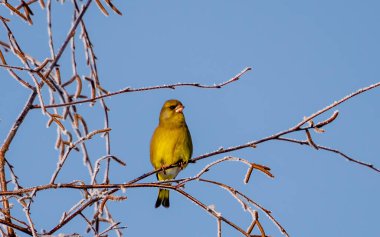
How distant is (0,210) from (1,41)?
3.27 feet

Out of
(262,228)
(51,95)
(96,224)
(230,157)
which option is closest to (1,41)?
(51,95)

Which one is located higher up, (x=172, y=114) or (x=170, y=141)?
(x=172, y=114)

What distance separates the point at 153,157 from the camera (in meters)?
5.63

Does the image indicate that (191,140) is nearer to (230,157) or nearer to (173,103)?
(173,103)

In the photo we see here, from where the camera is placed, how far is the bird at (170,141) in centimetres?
548

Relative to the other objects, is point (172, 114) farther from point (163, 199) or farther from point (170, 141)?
point (163, 199)

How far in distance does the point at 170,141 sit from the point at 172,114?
0.34 metres

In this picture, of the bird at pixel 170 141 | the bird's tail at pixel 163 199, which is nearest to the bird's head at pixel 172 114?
the bird at pixel 170 141

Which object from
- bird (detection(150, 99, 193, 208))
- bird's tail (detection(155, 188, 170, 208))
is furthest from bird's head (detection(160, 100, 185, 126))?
bird's tail (detection(155, 188, 170, 208))

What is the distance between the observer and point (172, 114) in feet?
19.0

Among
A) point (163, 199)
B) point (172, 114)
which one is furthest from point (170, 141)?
point (163, 199)

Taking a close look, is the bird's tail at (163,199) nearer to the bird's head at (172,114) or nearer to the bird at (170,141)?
the bird at (170,141)

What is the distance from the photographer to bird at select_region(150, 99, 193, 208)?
18.0 feet

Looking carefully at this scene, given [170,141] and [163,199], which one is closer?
[170,141]
